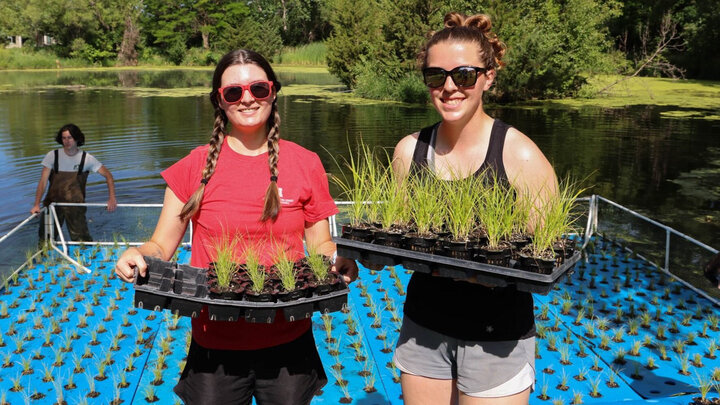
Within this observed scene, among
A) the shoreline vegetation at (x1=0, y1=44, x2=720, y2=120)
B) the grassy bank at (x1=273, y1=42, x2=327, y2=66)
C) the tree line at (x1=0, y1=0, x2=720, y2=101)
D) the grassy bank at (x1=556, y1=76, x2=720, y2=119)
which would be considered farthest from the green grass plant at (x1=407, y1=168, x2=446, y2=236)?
the grassy bank at (x1=273, y1=42, x2=327, y2=66)

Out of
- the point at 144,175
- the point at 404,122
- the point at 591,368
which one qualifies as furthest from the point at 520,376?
the point at 404,122

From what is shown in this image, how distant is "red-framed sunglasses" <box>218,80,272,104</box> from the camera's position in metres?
2.38

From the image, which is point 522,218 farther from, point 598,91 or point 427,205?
point 598,91

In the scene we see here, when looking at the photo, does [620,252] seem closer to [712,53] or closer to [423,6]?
[423,6]

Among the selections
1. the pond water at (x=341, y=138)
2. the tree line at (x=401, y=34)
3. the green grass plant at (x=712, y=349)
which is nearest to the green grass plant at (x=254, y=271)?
the green grass plant at (x=712, y=349)

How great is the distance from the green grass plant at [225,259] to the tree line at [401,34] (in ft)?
57.4

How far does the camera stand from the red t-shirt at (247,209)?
2.32 m

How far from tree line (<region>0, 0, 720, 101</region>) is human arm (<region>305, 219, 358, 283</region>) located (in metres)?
17.2

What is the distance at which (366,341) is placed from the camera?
5.22 meters

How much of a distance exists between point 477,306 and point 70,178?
662 cm

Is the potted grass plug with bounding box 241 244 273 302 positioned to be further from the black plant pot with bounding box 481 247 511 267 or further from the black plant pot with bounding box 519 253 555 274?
the black plant pot with bounding box 519 253 555 274

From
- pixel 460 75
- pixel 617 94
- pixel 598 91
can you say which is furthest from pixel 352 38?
pixel 460 75

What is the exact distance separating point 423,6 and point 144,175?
19.7 metres

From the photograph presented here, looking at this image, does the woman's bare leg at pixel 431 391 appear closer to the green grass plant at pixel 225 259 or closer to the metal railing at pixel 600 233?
the green grass plant at pixel 225 259
